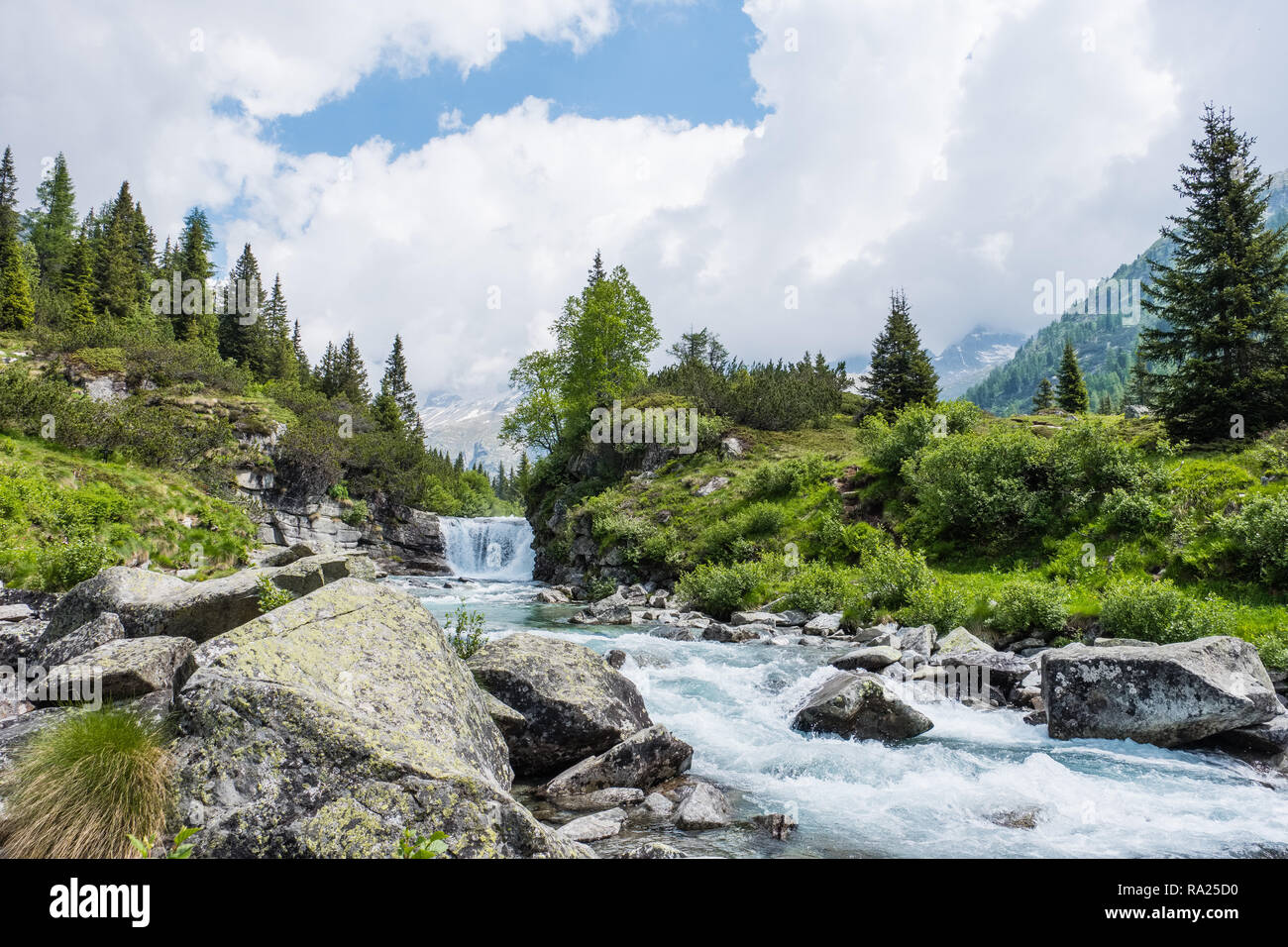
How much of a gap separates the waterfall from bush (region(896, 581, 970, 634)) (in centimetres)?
3979

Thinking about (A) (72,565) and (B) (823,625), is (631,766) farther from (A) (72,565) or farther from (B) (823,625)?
(A) (72,565)

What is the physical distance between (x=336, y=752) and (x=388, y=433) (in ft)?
211

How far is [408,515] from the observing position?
57.1 meters

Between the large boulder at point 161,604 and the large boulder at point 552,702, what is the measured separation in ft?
10.0

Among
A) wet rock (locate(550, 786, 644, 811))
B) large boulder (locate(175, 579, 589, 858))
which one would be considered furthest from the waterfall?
large boulder (locate(175, 579, 589, 858))

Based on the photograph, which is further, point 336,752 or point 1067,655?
point 1067,655

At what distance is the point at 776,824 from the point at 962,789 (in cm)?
294

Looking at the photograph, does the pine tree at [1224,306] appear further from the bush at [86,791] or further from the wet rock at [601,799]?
the bush at [86,791]

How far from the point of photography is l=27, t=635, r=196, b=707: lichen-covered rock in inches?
266

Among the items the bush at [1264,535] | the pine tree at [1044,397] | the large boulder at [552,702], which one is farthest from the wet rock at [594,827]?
the pine tree at [1044,397]

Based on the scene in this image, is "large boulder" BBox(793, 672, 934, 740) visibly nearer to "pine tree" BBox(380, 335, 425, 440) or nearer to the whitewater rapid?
the whitewater rapid
